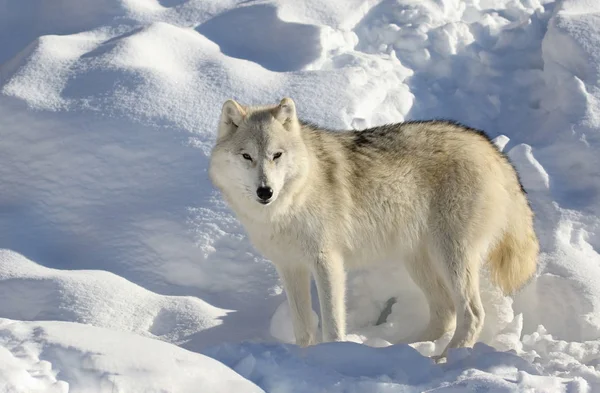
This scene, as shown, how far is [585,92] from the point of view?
8.59 meters

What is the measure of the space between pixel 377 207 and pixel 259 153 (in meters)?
1.17

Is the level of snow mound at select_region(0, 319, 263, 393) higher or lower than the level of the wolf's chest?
higher

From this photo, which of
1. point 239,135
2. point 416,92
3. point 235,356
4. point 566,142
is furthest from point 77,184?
point 566,142

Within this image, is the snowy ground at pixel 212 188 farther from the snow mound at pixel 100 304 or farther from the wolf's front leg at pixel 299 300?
the wolf's front leg at pixel 299 300

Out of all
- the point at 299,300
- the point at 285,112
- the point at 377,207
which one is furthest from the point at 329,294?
the point at 285,112

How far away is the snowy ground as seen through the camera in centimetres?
507

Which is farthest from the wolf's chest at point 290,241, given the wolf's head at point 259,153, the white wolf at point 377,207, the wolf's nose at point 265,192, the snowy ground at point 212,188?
the snowy ground at point 212,188

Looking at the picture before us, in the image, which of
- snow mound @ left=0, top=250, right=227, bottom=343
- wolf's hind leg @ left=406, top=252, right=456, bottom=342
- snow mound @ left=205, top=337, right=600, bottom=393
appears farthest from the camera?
wolf's hind leg @ left=406, top=252, right=456, bottom=342

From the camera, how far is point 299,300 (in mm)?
6262

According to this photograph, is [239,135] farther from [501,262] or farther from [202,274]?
[501,262]

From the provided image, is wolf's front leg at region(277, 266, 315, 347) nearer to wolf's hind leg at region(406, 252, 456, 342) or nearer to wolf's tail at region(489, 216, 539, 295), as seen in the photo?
wolf's hind leg at region(406, 252, 456, 342)

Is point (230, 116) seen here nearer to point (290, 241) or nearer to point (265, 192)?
point (265, 192)

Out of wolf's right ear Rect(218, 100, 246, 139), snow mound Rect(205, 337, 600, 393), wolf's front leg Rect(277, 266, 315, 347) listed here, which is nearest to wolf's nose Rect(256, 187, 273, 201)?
wolf's right ear Rect(218, 100, 246, 139)

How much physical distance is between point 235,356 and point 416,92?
4.61 meters
